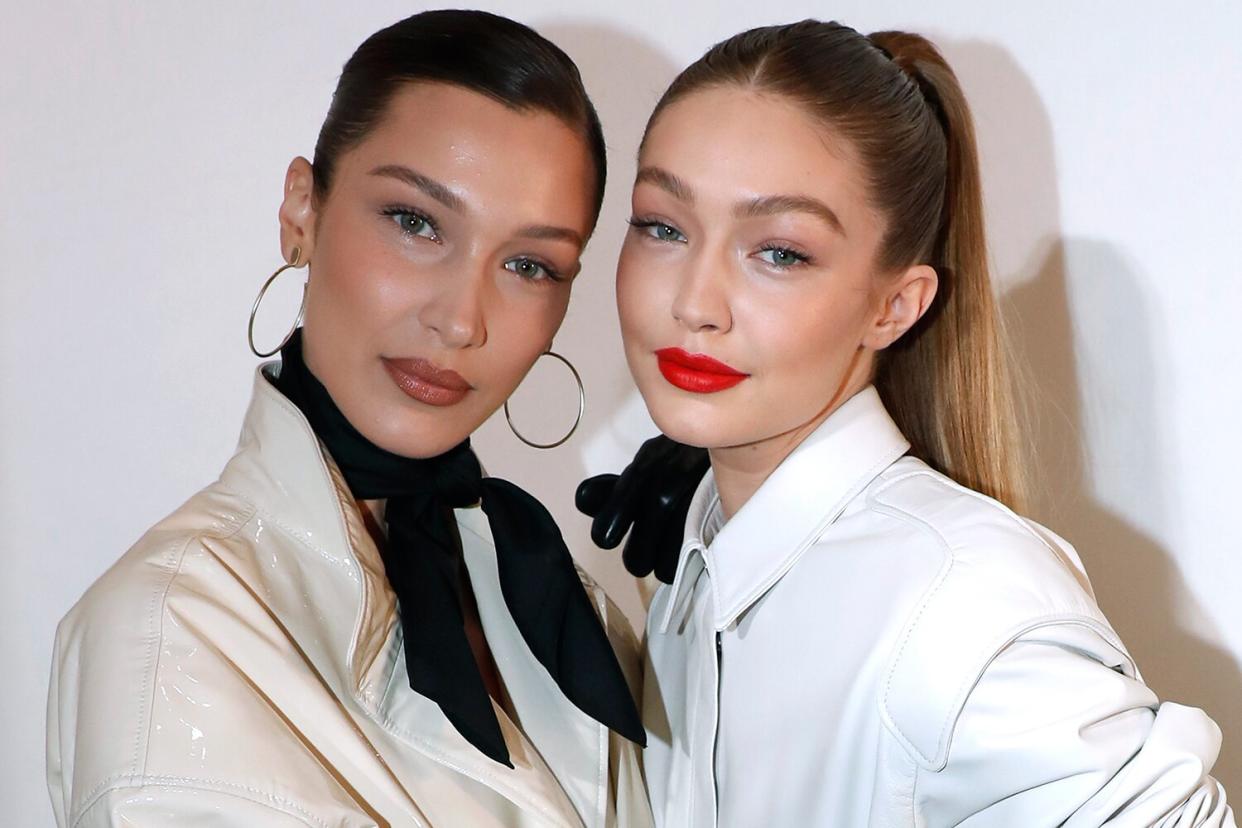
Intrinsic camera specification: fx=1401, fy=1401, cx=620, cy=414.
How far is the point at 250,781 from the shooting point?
131 centimetres

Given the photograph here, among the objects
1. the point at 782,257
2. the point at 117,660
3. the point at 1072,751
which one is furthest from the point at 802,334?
the point at 117,660

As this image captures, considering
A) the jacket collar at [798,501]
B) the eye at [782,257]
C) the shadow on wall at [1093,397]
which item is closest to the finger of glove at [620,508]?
the jacket collar at [798,501]

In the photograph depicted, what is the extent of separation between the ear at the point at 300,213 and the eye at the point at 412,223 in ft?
0.43

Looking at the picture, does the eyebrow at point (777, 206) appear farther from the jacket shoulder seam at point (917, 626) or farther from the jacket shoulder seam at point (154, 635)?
the jacket shoulder seam at point (154, 635)

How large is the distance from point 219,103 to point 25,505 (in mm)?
751

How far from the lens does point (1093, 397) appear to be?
2145 mm

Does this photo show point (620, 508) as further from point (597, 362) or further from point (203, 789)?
point (203, 789)

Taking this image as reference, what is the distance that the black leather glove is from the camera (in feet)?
6.34

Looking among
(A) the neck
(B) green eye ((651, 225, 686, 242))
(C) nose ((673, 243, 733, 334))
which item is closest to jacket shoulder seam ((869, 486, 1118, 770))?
(A) the neck

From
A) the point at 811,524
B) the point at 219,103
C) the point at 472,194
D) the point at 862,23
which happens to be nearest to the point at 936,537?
the point at 811,524

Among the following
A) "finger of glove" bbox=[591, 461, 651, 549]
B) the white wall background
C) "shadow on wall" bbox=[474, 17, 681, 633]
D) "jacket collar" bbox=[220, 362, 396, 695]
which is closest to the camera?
"jacket collar" bbox=[220, 362, 396, 695]

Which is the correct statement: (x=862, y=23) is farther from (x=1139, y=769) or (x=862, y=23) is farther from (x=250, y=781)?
(x=250, y=781)

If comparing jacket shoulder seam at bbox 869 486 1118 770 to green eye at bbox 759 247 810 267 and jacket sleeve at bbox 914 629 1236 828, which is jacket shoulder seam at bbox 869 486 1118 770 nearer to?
jacket sleeve at bbox 914 629 1236 828

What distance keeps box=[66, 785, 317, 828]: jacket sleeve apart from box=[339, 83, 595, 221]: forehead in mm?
663
